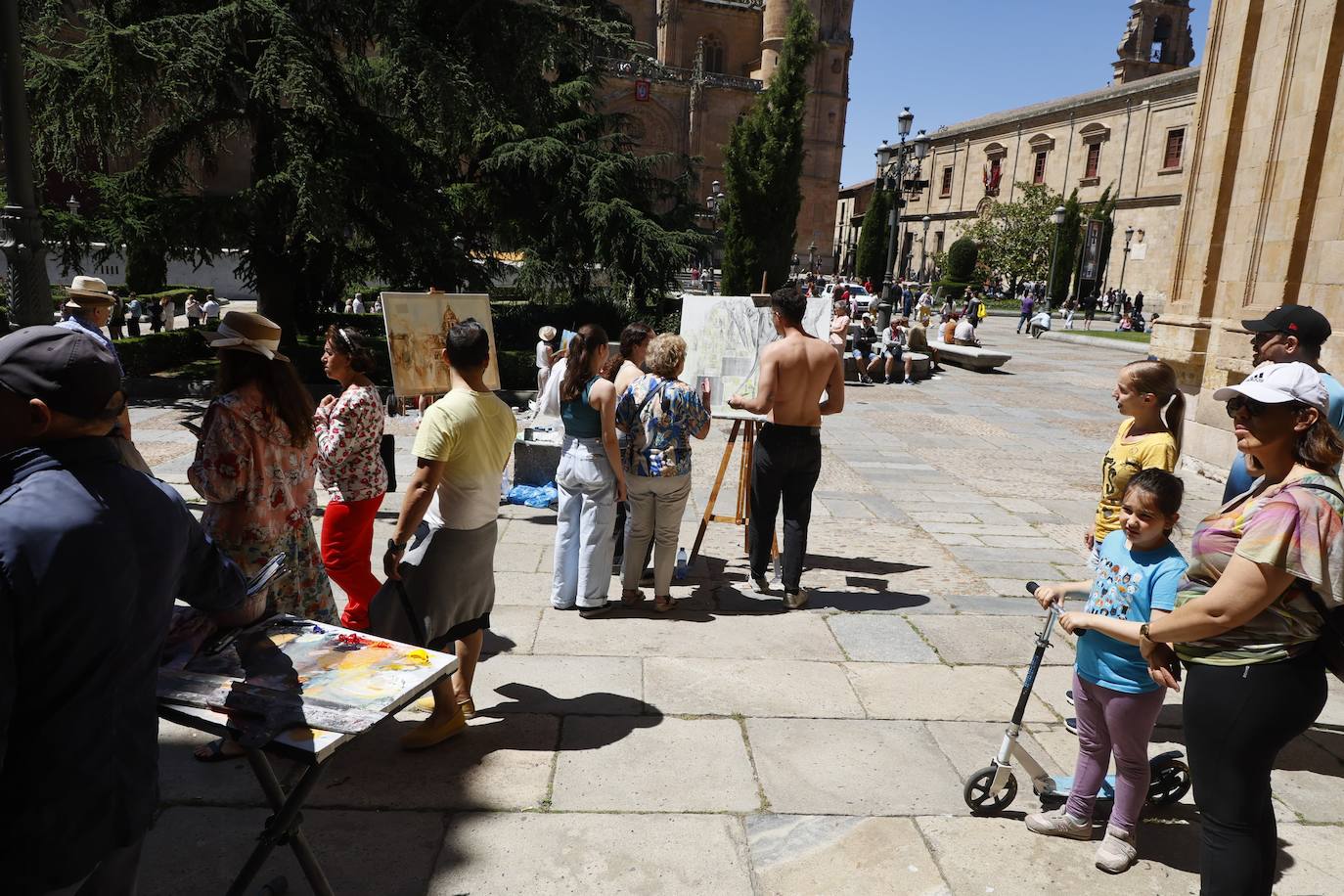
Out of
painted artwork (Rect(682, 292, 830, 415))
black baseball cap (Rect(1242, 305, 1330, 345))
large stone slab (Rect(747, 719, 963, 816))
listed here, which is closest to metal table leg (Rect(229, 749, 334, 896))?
large stone slab (Rect(747, 719, 963, 816))

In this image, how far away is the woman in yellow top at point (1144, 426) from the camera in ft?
13.0

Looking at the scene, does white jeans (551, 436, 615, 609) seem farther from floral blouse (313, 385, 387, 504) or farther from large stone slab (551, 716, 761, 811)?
large stone slab (551, 716, 761, 811)

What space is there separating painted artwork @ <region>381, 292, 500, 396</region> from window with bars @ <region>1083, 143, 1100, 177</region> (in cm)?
5269

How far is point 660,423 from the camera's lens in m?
5.23

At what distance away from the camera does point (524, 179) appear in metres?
18.0

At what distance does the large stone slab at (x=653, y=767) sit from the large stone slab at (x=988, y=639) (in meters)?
1.71

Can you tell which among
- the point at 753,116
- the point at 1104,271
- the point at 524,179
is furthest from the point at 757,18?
the point at 524,179

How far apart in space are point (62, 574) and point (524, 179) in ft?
57.1

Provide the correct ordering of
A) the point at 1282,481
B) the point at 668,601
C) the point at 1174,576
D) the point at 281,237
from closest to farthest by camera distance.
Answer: the point at 1282,481 → the point at 1174,576 → the point at 668,601 → the point at 281,237

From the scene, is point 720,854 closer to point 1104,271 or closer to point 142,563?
point 142,563

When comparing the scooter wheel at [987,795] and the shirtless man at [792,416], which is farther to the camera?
the shirtless man at [792,416]

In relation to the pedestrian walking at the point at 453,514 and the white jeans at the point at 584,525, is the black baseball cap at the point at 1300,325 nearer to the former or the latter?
the white jeans at the point at 584,525

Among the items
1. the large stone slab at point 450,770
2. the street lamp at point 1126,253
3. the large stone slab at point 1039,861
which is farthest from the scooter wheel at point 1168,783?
the street lamp at point 1126,253

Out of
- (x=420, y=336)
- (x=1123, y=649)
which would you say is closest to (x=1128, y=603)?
(x=1123, y=649)
